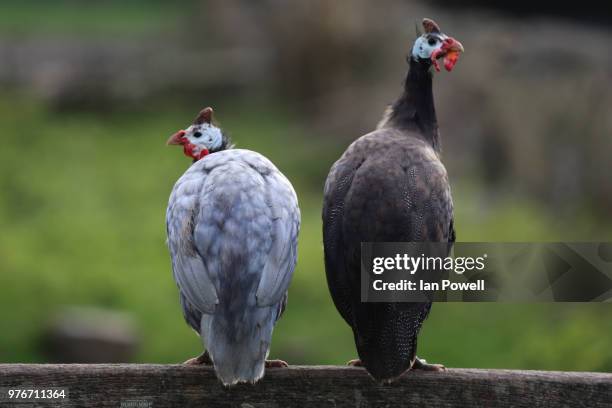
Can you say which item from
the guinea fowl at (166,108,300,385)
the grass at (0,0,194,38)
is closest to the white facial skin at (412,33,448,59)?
the guinea fowl at (166,108,300,385)

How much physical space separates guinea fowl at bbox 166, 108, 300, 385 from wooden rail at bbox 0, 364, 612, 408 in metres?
0.07

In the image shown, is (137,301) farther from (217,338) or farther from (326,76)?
(326,76)

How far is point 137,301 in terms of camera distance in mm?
6801

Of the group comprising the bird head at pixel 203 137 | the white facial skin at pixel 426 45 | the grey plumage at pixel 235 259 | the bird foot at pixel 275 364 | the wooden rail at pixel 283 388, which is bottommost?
the wooden rail at pixel 283 388

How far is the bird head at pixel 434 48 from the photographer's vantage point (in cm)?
328

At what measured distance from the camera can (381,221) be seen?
300cm

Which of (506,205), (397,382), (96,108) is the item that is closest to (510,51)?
(506,205)

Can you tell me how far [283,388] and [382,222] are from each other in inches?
20.9

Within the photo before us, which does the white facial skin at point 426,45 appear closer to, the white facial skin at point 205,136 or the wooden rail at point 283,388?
the white facial skin at point 205,136

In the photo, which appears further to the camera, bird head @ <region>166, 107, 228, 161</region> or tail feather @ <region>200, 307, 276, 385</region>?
bird head @ <region>166, 107, 228, 161</region>

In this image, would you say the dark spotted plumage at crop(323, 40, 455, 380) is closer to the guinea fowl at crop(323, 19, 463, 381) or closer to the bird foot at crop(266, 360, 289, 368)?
the guinea fowl at crop(323, 19, 463, 381)

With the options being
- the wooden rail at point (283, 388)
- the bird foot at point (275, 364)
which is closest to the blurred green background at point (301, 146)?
the wooden rail at point (283, 388)

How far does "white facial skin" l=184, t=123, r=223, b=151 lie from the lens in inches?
137

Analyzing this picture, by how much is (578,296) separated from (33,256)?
3692 millimetres
